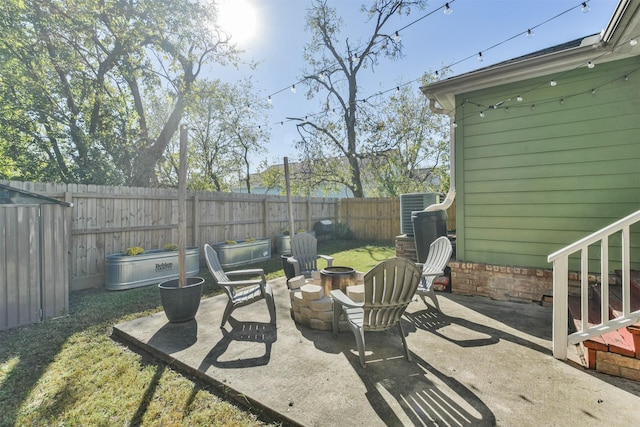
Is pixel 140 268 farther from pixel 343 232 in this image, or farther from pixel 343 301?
pixel 343 232

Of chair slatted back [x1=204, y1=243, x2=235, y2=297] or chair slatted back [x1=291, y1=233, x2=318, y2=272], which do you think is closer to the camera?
chair slatted back [x1=204, y1=243, x2=235, y2=297]

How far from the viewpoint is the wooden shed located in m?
3.23

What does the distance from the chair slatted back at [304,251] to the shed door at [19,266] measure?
3.27 meters

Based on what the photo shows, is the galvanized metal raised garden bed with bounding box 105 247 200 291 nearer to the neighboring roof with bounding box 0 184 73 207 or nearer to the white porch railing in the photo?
the neighboring roof with bounding box 0 184 73 207

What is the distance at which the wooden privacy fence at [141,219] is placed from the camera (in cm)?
486

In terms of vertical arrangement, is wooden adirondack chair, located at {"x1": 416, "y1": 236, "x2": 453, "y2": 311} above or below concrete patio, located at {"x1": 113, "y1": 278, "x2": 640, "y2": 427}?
above

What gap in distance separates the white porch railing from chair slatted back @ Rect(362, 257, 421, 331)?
1.19m

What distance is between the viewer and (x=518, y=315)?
3475 mm

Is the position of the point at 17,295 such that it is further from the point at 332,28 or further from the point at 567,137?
the point at 332,28

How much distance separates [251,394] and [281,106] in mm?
10144

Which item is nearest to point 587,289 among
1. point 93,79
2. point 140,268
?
point 140,268

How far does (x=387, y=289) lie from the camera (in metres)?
2.44

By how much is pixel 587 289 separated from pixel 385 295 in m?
1.66

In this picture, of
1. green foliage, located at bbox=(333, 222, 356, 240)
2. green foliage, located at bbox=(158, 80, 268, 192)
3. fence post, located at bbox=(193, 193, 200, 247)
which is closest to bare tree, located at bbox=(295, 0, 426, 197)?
green foliage, located at bbox=(333, 222, 356, 240)
